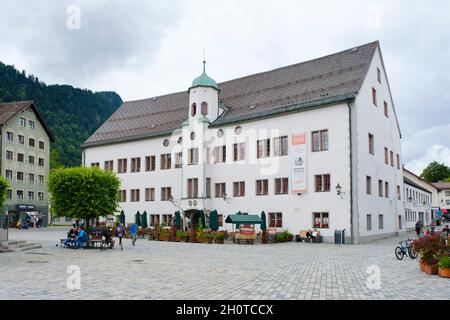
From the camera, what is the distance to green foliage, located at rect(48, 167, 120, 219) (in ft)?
90.4

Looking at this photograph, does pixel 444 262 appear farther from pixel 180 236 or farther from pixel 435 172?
pixel 435 172

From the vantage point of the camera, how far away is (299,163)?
121ft

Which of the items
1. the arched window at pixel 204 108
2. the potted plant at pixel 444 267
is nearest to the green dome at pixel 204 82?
the arched window at pixel 204 108

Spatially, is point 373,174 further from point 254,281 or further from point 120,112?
point 120,112

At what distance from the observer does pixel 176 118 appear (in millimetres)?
49250

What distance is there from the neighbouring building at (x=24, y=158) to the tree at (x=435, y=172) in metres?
100

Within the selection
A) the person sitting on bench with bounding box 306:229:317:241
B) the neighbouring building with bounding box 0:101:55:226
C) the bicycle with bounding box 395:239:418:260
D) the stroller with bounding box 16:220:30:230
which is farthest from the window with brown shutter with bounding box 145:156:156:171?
the bicycle with bounding box 395:239:418:260

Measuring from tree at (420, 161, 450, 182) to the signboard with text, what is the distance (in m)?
103

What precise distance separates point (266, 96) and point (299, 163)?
29.4 feet

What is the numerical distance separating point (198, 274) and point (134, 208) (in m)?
34.9

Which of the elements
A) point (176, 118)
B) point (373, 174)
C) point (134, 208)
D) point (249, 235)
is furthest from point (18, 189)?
point (373, 174)

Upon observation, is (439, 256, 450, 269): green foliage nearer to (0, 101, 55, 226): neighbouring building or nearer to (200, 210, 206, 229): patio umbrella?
(200, 210, 206, 229): patio umbrella

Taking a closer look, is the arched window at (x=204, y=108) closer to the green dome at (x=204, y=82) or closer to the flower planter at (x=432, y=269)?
the green dome at (x=204, y=82)
